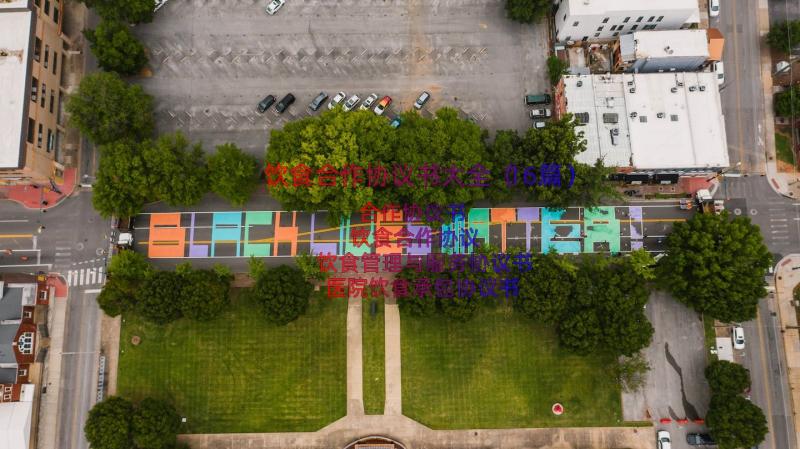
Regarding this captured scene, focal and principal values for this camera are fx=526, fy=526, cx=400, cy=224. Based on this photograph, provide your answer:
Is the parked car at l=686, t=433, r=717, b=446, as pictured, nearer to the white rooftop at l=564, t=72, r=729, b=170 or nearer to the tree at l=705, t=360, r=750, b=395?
the tree at l=705, t=360, r=750, b=395

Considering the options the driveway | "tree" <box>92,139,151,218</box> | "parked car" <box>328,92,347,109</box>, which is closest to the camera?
"tree" <box>92,139,151,218</box>

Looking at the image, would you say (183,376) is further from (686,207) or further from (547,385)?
(686,207)

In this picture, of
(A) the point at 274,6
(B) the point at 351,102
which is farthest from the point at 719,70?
(A) the point at 274,6

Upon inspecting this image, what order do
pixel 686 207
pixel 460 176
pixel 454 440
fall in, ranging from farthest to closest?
pixel 686 207 < pixel 454 440 < pixel 460 176

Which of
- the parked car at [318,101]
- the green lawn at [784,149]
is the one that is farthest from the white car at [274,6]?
the green lawn at [784,149]

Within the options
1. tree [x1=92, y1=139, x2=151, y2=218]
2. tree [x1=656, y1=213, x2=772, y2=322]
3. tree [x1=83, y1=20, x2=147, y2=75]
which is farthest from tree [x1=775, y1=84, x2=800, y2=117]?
tree [x1=83, y1=20, x2=147, y2=75]

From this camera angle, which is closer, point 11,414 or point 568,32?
point 11,414

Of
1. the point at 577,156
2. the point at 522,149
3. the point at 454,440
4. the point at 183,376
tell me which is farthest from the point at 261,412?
the point at 577,156

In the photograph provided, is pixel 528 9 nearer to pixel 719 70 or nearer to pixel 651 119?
pixel 651 119
